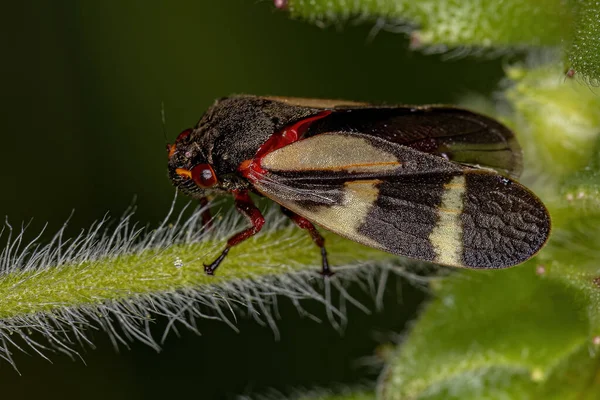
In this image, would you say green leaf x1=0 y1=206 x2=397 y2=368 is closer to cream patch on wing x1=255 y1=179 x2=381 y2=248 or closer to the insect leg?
the insect leg

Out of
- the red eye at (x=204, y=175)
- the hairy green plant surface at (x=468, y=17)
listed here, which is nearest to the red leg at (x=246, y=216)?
the red eye at (x=204, y=175)

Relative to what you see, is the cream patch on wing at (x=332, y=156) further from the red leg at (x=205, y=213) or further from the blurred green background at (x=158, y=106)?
the blurred green background at (x=158, y=106)

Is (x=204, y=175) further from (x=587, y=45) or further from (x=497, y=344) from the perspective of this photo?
(x=587, y=45)

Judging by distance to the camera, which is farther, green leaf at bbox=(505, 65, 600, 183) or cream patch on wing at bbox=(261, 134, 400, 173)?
green leaf at bbox=(505, 65, 600, 183)

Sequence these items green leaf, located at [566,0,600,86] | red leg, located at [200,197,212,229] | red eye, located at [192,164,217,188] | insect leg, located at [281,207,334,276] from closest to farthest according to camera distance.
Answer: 1. green leaf, located at [566,0,600,86]
2. insect leg, located at [281,207,334,276]
3. red eye, located at [192,164,217,188]
4. red leg, located at [200,197,212,229]

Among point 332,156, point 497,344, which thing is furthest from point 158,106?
point 497,344

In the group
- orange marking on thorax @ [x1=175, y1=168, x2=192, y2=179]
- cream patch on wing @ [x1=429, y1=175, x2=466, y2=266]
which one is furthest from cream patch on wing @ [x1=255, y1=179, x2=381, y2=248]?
orange marking on thorax @ [x1=175, y1=168, x2=192, y2=179]
